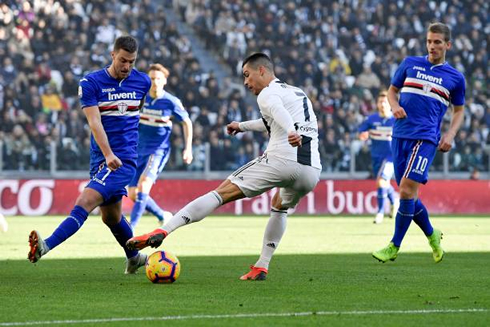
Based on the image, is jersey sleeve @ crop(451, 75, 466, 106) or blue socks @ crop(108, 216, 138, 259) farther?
jersey sleeve @ crop(451, 75, 466, 106)

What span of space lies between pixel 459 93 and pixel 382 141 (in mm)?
11233

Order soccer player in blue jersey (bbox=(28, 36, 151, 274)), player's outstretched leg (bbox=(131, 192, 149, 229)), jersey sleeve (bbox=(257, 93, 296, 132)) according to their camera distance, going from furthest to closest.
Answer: player's outstretched leg (bbox=(131, 192, 149, 229)) → soccer player in blue jersey (bbox=(28, 36, 151, 274)) → jersey sleeve (bbox=(257, 93, 296, 132))

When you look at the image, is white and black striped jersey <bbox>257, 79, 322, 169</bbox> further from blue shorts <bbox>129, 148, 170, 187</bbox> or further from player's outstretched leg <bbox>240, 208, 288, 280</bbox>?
blue shorts <bbox>129, 148, 170, 187</bbox>

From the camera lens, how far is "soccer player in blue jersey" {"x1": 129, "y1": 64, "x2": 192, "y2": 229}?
1692cm

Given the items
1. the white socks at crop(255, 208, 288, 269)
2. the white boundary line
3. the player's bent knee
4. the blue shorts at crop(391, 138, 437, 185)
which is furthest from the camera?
the blue shorts at crop(391, 138, 437, 185)

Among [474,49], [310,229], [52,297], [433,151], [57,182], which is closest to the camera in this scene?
[52,297]

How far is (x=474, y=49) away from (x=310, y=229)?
15.1 metres

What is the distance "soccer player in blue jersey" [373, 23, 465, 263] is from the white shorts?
200 centimetres

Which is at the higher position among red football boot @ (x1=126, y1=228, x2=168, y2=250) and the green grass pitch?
red football boot @ (x1=126, y1=228, x2=168, y2=250)

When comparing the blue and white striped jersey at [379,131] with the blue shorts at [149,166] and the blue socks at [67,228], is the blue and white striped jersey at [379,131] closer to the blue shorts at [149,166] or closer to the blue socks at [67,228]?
the blue shorts at [149,166]

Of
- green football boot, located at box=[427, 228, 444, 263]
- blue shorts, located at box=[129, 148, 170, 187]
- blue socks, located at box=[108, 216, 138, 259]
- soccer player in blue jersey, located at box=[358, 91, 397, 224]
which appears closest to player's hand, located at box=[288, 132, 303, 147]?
blue socks, located at box=[108, 216, 138, 259]

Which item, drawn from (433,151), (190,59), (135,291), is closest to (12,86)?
(190,59)

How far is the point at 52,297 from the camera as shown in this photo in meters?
8.03

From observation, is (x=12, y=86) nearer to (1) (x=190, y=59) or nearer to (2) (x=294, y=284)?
(1) (x=190, y=59)
